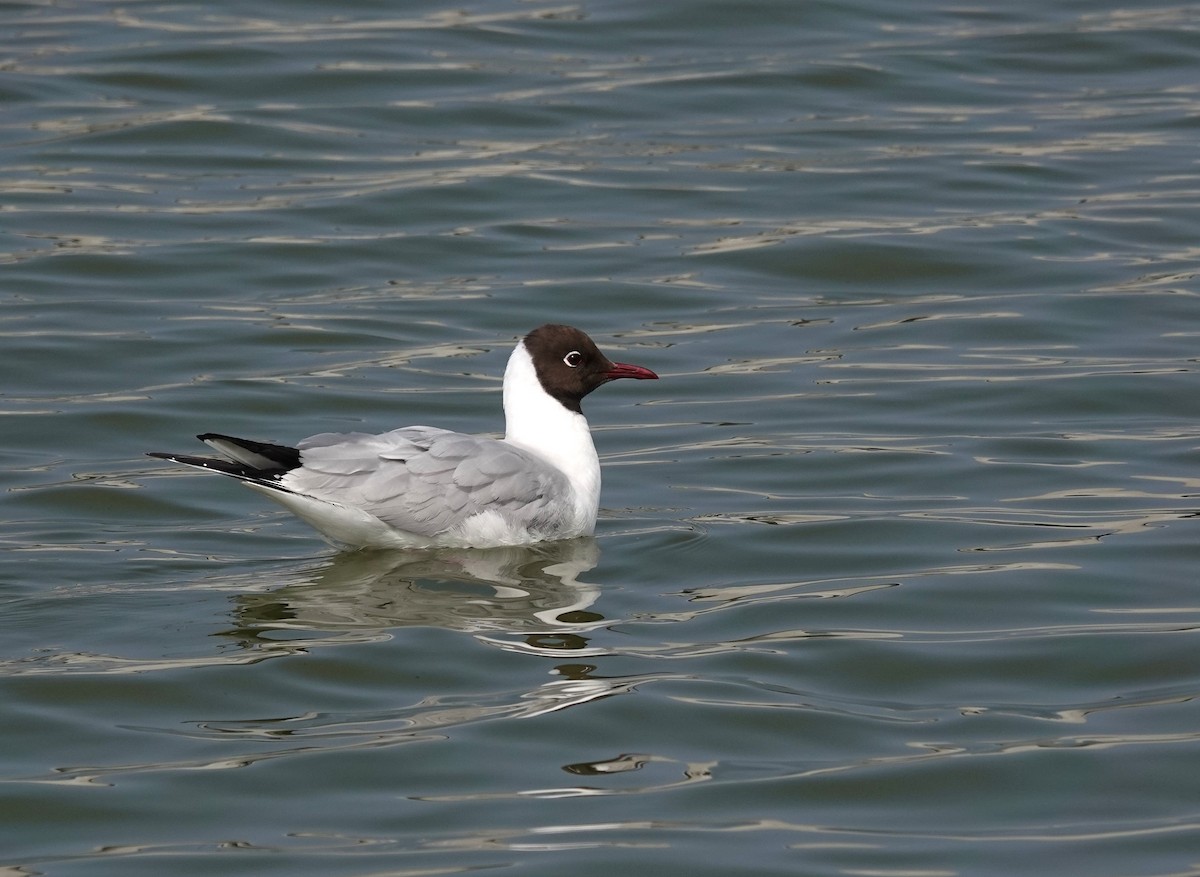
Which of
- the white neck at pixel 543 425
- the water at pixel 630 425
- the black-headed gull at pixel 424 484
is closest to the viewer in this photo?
the water at pixel 630 425

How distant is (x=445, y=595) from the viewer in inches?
324

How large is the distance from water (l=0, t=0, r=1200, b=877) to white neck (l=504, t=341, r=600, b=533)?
1.26 feet

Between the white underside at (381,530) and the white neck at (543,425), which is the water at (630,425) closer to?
the white underside at (381,530)

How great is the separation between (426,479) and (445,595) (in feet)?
2.04

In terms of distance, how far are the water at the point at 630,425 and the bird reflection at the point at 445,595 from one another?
34 millimetres

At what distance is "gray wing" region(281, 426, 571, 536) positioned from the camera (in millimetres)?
8477

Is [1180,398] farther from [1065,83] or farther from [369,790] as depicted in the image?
[1065,83]

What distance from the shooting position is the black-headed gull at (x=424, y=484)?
8.41m

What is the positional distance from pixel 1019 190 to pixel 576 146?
11.5 feet

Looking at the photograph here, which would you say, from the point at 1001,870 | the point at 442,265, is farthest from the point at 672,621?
the point at 442,265

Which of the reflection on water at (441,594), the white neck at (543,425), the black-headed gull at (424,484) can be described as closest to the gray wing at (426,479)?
the black-headed gull at (424,484)

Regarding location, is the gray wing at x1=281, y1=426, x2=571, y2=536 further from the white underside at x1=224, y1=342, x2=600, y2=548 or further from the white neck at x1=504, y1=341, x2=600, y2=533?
the white neck at x1=504, y1=341, x2=600, y2=533

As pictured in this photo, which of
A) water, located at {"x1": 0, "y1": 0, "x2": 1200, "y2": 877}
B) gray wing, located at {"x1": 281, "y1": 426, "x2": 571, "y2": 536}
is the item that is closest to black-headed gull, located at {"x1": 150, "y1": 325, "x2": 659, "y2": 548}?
gray wing, located at {"x1": 281, "y1": 426, "x2": 571, "y2": 536}

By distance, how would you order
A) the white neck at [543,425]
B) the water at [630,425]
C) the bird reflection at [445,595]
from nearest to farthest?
the water at [630,425], the bird reflection at [445,595], the white neck at [543,425]
